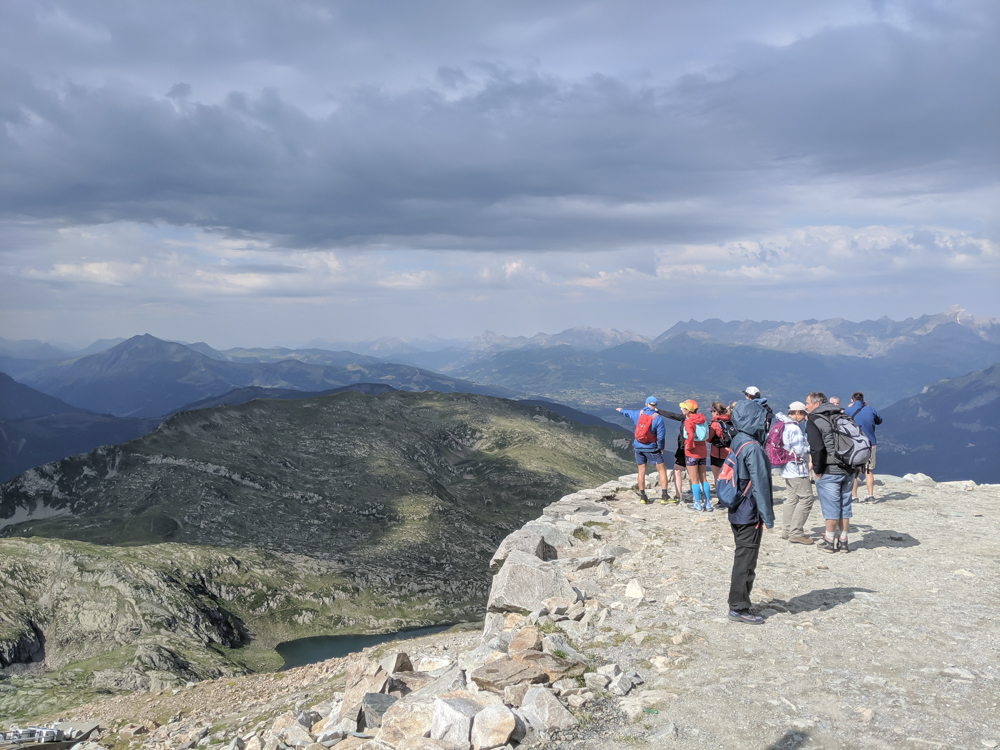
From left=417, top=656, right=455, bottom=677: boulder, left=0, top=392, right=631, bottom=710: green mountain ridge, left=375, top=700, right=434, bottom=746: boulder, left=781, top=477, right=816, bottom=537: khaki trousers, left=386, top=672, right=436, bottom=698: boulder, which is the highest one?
left=781, top=477, right=816, bottom=537: khaki trousers

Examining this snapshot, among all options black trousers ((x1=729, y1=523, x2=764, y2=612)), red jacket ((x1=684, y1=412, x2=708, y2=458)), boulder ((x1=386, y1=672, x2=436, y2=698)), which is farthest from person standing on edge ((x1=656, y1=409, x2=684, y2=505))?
boulder ((x1=386, y1=672, x2=436, y2=698))

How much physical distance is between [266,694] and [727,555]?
16.5 meters

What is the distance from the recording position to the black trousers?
12.2 metres

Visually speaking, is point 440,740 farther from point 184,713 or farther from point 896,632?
point 184,713

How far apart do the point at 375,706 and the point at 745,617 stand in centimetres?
770

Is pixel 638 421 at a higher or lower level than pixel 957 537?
higher

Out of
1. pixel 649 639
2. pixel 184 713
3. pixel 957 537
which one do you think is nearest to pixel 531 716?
pixel 649 639

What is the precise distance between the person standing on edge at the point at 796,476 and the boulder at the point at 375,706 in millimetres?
13791

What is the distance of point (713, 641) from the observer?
454 inches

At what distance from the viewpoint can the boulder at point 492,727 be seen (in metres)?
8.22

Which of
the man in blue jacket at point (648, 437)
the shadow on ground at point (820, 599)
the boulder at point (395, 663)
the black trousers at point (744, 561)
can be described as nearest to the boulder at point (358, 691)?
the boulder at point (395, 663)

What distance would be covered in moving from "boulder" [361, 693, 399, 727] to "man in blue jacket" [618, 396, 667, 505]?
14.3 metres

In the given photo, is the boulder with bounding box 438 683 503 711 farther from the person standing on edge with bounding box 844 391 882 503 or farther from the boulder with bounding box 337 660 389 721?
the person standing on edge with bounding box 844 391 882 503

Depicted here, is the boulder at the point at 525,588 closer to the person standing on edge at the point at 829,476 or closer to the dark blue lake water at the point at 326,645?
the person standing on edge at the point at 829,476
